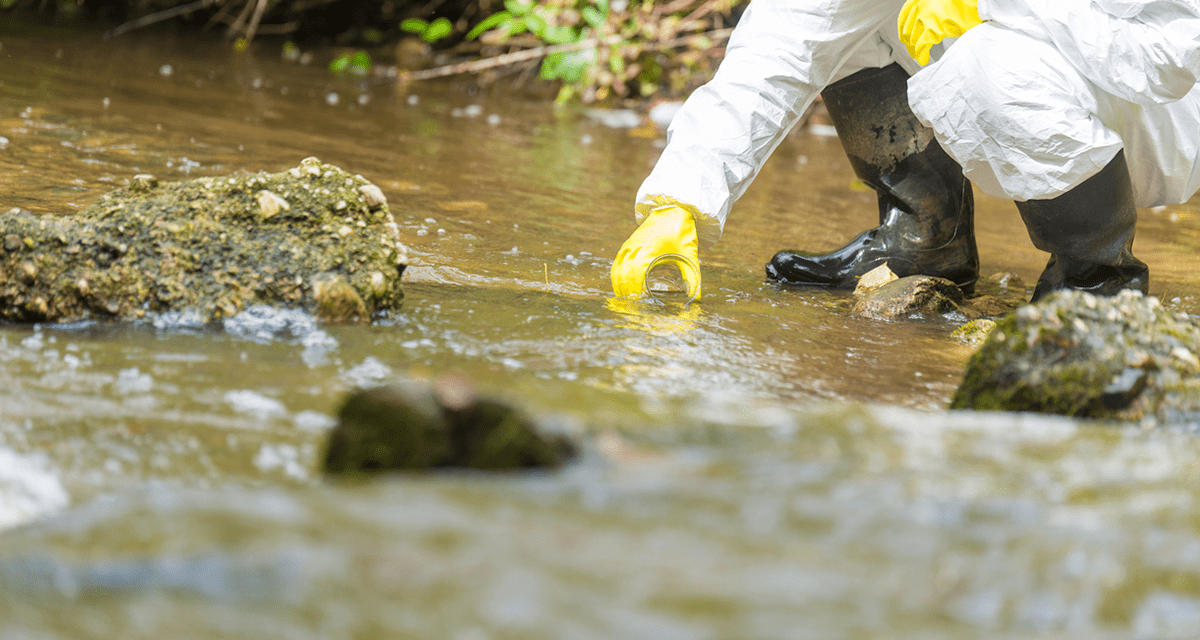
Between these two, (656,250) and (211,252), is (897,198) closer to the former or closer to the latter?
(656,250)

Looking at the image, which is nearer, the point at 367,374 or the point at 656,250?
the point at 367,374

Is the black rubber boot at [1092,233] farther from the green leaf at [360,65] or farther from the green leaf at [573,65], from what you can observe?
the green leaf at [360,65]

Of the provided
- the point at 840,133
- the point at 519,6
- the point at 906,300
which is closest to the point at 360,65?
the point at 519,6

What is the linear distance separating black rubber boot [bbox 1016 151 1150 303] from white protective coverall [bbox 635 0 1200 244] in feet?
0.30

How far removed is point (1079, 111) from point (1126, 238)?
469 mm

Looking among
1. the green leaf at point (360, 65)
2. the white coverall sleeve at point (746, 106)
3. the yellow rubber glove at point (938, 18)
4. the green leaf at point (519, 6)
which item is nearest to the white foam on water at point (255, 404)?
the white coverall sleeve at point (746, 106)

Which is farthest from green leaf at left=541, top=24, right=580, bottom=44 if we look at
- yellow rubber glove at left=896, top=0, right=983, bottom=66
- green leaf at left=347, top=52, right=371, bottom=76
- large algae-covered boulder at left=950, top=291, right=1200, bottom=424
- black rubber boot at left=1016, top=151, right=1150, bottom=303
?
large algae-covered boulder at left=950, top=291, right=1200, bottom=424

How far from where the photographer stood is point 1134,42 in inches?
88.3

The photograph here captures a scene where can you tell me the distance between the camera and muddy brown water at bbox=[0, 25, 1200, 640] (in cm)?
90

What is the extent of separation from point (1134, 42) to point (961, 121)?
1.39 feet

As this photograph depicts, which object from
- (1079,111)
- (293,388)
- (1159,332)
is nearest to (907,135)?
(1079,111)

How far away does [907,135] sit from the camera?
300 cm

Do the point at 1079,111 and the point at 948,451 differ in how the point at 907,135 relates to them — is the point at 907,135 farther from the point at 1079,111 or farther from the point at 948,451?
the point at 948,451

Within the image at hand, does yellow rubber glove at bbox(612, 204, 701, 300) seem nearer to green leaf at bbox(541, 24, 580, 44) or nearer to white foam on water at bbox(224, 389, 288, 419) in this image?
white foam on water at bbox(224, 389, 288, 419)
